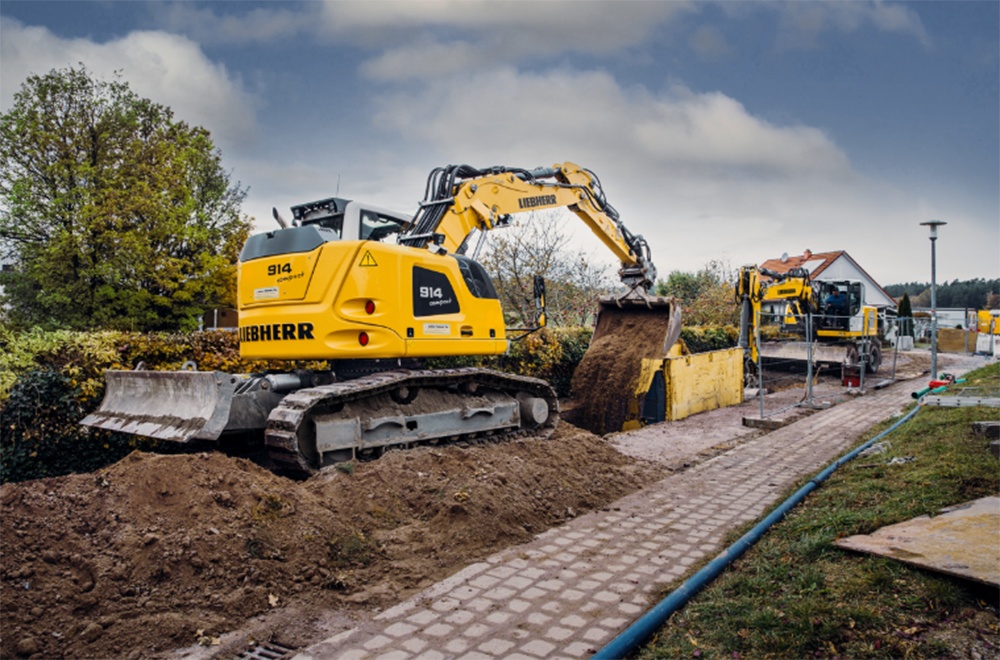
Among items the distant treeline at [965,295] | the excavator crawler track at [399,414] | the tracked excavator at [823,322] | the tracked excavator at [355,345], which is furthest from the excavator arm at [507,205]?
the distant treeline at [965,295]

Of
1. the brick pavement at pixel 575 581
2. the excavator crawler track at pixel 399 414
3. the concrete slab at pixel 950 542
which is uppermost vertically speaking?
the excavator crawler track at pixel 399 414

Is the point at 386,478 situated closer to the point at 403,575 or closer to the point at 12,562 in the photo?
the point at 403,575

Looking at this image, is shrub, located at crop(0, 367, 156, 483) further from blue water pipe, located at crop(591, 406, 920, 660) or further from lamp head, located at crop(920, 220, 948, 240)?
lamp head, located at crop(920, 220, 948, 240)

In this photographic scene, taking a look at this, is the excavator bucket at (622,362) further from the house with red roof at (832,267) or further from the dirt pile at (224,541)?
the house with red roof at (832,267)

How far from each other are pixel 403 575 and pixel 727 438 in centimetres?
677

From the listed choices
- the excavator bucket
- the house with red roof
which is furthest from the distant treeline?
the excavator bucket

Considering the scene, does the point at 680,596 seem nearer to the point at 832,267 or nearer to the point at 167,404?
the point at 167,404

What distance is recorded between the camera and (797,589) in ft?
12.7

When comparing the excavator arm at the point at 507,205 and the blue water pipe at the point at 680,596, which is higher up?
the excavator arm at the point at 507,205

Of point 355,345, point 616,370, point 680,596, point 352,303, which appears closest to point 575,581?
point 680,596

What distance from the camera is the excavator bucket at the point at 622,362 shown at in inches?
468

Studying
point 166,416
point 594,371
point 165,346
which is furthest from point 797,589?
point 594,371

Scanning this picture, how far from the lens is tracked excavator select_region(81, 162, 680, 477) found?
6699mm

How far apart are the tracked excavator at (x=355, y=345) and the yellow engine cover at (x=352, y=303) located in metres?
0.01
